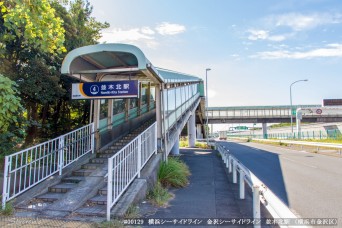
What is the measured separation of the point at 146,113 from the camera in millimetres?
15883

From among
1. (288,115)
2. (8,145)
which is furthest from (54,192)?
(288,115)

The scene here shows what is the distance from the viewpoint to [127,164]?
6.36 meters

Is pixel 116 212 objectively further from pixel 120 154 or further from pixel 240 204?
pixel 240 204

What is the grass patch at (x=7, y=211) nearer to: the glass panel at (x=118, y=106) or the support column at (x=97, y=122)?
the support column at (x=97, y=122)

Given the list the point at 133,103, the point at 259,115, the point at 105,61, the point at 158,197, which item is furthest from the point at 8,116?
the point at 259,115

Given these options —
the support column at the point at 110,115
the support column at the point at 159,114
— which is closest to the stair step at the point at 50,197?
the support column at the point at 159,114

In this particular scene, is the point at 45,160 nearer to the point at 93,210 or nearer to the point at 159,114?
the point at 93,210

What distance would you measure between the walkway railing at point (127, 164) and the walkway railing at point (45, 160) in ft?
6.64

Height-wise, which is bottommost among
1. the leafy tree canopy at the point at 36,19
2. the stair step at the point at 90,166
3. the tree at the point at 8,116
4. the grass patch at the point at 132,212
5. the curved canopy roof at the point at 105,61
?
the grass patch at the point at 132,212

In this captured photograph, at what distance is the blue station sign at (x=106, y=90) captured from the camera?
806 cm

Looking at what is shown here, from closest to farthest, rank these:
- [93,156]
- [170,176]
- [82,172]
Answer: [82,172] < [170,176] < [93,156]

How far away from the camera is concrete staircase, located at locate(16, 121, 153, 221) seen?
5402mm

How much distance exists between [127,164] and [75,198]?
136 cm

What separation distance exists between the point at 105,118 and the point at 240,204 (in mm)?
6166
